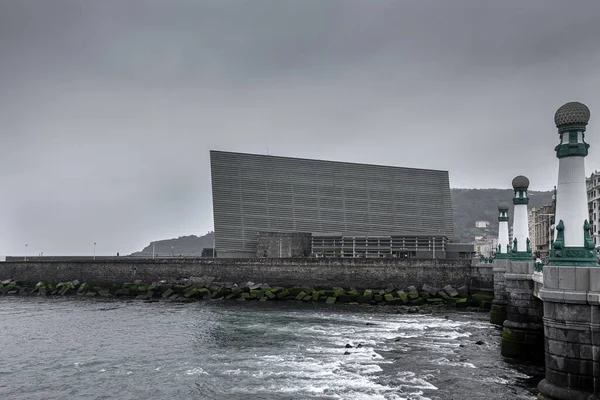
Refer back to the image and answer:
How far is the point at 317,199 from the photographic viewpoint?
233ft

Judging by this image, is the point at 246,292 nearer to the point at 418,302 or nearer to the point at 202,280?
the point at 202,280

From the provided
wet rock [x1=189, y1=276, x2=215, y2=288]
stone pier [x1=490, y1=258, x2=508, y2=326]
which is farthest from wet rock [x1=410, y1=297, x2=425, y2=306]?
wet rock [x1=189, y1=276, x2=215, y2=288]

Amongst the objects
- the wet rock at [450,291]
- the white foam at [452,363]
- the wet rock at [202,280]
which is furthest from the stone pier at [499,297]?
the wet rock at [202,280]

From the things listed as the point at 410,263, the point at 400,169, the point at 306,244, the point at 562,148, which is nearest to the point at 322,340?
the point at 562,148

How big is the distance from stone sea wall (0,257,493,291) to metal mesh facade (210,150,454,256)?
18.7m

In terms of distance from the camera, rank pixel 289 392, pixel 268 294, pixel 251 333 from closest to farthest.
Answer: pixel 289 392 → pixel 251 333 → pixel 268 294

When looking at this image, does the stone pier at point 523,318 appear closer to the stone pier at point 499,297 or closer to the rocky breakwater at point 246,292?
the stone pier at point 499,297

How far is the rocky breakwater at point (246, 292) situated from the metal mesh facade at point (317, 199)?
2134cm

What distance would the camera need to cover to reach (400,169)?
73125 millimetres

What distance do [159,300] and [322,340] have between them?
23723mm

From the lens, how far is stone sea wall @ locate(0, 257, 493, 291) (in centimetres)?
4288

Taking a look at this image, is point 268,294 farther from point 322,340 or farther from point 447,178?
point 447,178

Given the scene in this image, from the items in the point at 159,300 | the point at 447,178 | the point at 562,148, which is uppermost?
the point at 447,178

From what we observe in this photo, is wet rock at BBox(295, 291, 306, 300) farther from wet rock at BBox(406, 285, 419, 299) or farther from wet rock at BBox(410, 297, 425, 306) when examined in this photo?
wet rock at BBox(410, 297, 425, 306)
